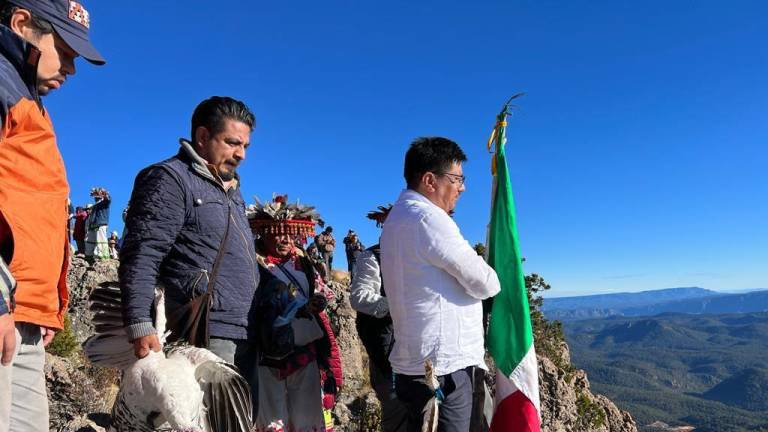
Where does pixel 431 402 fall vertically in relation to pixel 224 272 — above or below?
below

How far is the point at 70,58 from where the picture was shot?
2.16 meters

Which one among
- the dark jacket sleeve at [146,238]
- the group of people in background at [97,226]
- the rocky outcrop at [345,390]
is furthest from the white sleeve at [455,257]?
the group of people in background at [97,226]

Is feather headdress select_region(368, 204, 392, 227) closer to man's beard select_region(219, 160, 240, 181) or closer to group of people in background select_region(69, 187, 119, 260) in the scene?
man's beard select_region(219, 160, 240, 181)

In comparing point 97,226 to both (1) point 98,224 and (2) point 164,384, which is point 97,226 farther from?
(2) point 164,384

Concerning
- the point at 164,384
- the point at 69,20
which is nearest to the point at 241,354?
the point at 164,384

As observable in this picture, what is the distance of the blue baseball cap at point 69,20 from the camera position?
2004 mm

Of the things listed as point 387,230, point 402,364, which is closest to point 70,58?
point 387,230

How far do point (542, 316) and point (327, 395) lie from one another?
226 inches

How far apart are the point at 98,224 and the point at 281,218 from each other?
1139 centimetres

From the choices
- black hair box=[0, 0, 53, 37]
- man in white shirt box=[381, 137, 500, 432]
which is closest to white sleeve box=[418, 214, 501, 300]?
man in white shirt box=[381, 137, 500, 432]

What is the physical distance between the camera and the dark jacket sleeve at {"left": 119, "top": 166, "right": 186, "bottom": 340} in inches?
97.3

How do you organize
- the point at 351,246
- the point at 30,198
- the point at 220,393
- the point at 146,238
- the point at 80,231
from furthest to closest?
the point at 351,246 < the point at 80,231 < the point at 146,238 < the point at 220,393 < the point at 30,198

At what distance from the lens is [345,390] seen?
28.3ft

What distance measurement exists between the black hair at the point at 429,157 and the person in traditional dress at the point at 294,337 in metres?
1.28
